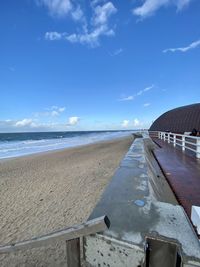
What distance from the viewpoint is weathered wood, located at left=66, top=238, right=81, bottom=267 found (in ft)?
4.70

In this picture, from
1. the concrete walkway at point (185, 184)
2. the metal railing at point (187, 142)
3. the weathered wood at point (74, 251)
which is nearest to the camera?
the weathered wood at point (74, 251)

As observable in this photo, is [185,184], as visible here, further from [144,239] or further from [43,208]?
[43,208]

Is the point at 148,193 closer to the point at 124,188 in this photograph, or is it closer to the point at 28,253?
the point at 124,188

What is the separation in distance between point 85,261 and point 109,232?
12.8 inches

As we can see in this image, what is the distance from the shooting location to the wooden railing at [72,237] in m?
1.32

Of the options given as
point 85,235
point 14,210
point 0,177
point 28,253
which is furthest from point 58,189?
point 85,235

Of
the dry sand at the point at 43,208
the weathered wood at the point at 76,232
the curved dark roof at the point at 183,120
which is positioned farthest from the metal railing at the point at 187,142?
the curved dark roof at the point at 183,120

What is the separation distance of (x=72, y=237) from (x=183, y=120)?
107 ft

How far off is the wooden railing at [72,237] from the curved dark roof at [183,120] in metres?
28.9

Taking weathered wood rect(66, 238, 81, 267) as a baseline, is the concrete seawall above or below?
above

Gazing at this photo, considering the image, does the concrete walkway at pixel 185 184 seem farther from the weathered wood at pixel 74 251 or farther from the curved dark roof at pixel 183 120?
the curved dark roof at pixel 183 120

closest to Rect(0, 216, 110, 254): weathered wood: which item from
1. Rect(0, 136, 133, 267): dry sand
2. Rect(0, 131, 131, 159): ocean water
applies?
Rect(0, 136, 133, 267): dry sand

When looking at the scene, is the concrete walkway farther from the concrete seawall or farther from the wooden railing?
the wooden railing

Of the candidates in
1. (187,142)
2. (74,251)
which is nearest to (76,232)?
(74,251)
